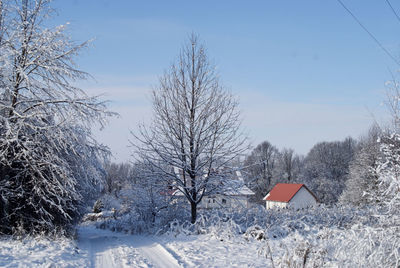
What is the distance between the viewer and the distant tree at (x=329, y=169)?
50.9 metres

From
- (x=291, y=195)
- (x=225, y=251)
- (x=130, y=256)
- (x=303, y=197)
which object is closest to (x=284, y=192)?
(x=291, y=195)

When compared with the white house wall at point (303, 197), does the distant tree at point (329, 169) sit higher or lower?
higher

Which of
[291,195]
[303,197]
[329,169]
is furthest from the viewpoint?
[329,169]

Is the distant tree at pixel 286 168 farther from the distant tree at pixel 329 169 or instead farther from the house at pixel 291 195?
the house at pixel 291 195

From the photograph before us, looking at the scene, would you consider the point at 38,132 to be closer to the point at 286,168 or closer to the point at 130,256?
the point at 130,256

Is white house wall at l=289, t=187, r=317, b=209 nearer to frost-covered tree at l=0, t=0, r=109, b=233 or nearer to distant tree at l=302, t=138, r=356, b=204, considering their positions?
distant tree at l=302, t=138, r=356, b=204

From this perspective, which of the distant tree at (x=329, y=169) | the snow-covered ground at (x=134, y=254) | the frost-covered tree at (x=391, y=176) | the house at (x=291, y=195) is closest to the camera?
the snow-covered ground at (x=134, y=254)

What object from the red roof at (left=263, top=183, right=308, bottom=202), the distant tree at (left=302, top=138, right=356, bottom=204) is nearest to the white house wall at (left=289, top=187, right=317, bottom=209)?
the red roof at (left=263, top=183, right=308, bottom=202)

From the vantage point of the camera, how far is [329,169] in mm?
56750

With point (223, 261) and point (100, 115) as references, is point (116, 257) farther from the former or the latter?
point (100, 115)

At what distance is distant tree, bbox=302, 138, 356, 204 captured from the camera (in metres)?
50.9

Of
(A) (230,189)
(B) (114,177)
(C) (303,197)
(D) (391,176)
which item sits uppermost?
(B) (114,177)

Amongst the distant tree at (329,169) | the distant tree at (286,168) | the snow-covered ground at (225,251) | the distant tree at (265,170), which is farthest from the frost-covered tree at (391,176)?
the distant tree at (286,168)

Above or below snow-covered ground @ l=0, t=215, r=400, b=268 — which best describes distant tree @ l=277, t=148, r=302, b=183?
above
